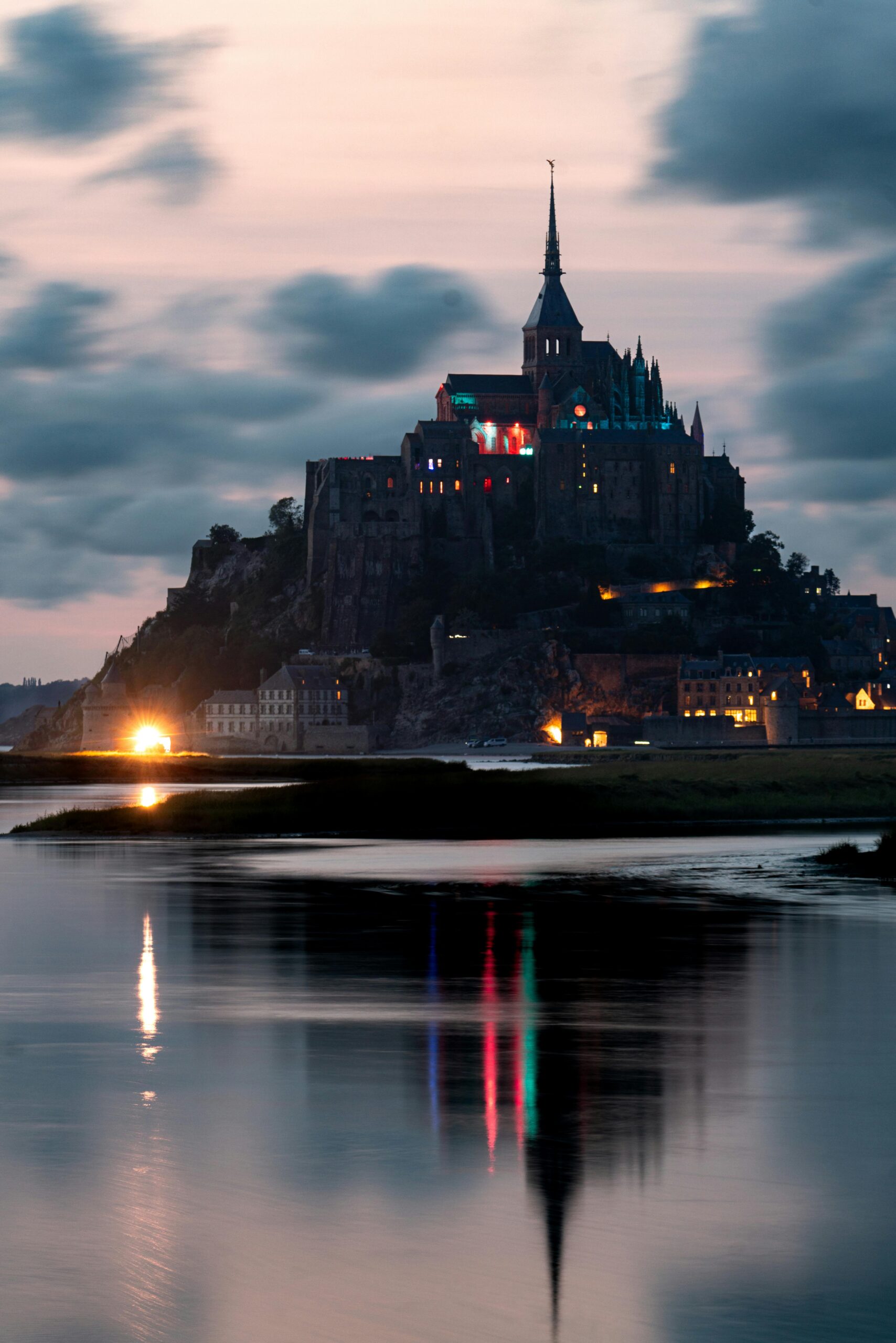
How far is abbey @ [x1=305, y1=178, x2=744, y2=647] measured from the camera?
15425 cm

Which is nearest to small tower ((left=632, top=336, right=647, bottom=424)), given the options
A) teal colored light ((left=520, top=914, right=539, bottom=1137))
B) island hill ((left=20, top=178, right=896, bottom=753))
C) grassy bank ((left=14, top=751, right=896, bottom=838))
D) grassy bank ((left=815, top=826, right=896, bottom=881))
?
island hill ((left=20, top=178, right=896, bottom=753))

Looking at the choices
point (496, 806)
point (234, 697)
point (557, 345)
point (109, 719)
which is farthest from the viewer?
point (557, 345)

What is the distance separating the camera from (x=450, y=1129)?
13711 millimetres

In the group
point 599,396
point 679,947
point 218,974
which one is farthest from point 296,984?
point 599,396

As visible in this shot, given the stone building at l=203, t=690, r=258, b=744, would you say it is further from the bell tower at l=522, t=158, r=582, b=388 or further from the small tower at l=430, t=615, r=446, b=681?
the bell tower at l=522, t=158, r=582, b=388

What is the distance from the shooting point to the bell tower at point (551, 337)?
6609 inches

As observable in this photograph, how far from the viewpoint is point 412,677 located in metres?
153

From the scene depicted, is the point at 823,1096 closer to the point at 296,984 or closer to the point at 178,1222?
the point at 178,1222

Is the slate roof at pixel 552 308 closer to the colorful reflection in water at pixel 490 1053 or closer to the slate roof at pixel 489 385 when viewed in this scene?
the slate roof at pixel 489 385

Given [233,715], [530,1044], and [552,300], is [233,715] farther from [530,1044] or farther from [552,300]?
[530,1044]

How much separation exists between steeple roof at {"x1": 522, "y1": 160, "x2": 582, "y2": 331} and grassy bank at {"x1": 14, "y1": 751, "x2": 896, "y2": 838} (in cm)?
10852

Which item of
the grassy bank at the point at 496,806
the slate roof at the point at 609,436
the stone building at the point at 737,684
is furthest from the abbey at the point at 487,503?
the grassy bank at the point at 496,806

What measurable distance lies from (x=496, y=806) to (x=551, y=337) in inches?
4677

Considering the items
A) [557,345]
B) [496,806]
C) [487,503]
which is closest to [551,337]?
[557,345]
